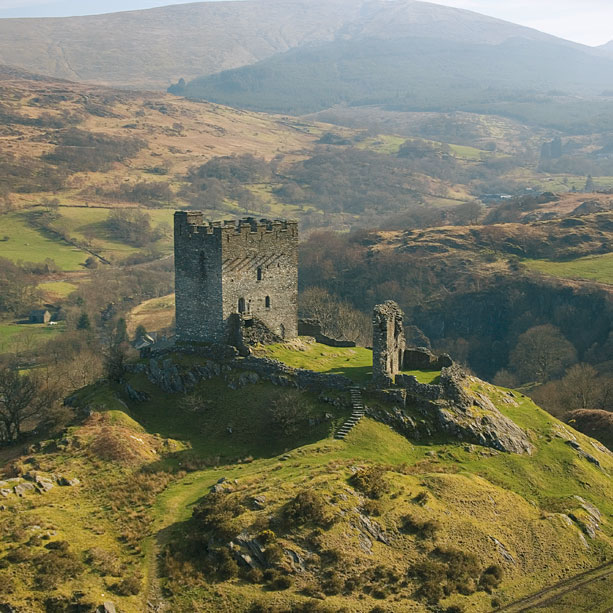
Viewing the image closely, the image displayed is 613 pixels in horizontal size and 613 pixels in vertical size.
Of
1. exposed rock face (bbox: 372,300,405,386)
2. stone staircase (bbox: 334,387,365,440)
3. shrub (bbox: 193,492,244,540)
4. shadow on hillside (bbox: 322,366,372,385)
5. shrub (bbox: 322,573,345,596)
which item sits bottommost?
shrub (bbox: 322,573,345,596)

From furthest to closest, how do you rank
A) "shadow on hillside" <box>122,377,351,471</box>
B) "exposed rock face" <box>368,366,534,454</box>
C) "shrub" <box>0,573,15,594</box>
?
"exposed rock face" <box>368,366,534,454</box> → "shadow on hillside" <box>122,377,351,471</box> → "shrub" <box>0,573,15,594</box>

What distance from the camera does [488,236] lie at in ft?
519

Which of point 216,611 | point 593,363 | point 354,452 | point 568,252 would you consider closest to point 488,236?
point 568,252

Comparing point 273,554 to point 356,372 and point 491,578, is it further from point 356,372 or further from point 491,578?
point 356,372

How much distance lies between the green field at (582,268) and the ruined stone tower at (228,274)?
8513 centimetres

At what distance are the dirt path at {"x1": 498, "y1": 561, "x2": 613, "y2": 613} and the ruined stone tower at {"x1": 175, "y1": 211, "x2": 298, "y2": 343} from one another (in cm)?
2260

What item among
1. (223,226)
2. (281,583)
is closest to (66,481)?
(281,583)

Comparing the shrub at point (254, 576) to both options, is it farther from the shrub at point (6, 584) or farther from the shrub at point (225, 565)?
the shrub at point (6, 584)

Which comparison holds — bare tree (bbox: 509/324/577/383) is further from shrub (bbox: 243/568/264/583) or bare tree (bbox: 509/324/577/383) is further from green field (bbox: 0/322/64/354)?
shrub (bbox: 243/568/264/583)

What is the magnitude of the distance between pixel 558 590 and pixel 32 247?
5690 inches

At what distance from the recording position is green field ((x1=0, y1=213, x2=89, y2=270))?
157250mm

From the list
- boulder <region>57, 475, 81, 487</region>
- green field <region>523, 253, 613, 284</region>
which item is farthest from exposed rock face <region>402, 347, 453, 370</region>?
green field <region>523, 253, 613, 284</region>

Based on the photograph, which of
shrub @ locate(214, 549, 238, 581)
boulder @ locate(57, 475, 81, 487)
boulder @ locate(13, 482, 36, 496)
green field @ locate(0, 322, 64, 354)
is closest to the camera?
shrub @ locate(214, 549, 238, 581)

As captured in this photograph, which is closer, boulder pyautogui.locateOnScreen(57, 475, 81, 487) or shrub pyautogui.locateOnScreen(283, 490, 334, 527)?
shrub pyautogui.locateOnScreen(283, 490, 334, 527)
